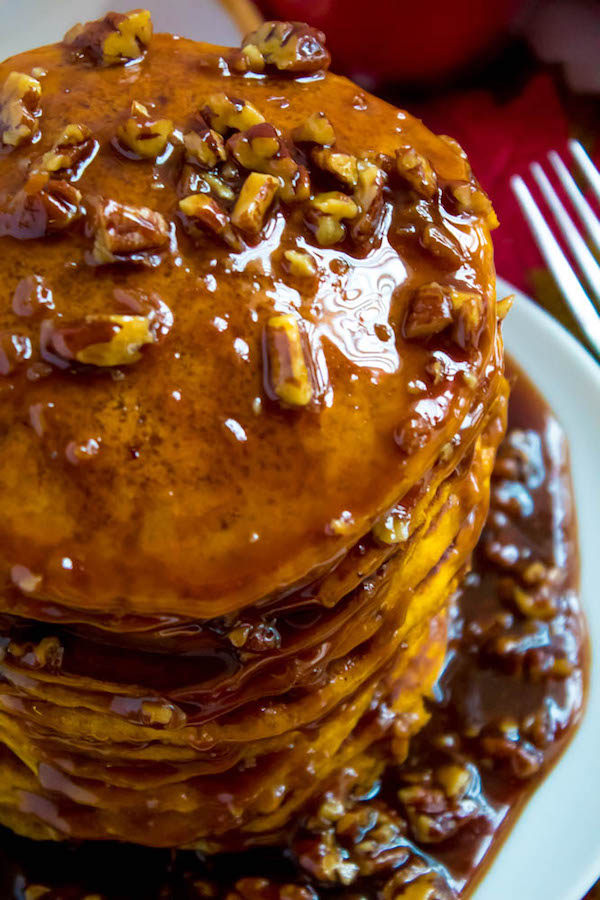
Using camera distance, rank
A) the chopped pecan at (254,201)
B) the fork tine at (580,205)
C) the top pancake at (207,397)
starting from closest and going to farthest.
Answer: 1. the top pancake at (207,397)
2. the chopped pecan at (254,201)
3. the fork tine at (580,205)

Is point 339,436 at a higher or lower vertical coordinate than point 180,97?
lower

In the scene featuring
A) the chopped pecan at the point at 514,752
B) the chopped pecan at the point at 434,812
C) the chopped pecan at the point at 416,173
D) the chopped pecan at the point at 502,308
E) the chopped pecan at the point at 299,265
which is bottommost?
the chopped pecan at the point at 434,812

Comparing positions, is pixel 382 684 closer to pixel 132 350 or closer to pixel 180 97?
pixel 132 350

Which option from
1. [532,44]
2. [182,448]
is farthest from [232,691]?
[532,44]

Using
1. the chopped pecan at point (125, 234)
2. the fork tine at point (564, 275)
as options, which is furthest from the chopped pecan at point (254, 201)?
the fork tine at point (564, 275)

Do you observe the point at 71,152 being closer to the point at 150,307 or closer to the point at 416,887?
the point at 150,307

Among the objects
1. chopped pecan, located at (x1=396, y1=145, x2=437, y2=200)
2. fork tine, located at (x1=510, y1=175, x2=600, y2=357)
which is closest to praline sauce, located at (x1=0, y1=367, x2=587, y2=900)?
fork tine, located at (x1=510, y1=175, x2=600, y2=357)

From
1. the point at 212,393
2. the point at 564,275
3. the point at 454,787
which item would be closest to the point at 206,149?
the point at 212,393

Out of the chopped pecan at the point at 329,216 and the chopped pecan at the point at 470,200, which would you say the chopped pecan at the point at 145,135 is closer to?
the chopped pecan at the point at 329,216
